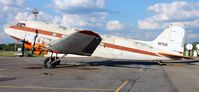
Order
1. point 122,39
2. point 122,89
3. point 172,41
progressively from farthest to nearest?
point 172,41 → point 122,39 → point 122,89

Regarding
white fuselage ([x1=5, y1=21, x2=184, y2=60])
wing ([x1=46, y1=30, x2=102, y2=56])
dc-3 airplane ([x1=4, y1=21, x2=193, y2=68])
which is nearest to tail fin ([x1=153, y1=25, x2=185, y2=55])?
dc-3 airplane ([x1=4, y1=21, x2=193, y2=68])

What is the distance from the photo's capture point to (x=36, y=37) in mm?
27594

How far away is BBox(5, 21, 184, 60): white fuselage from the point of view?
90.9 feet

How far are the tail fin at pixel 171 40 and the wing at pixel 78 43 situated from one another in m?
7.83

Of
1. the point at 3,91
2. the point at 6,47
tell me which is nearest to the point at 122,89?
the point at 3,91

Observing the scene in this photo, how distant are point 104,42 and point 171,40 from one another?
682 cm

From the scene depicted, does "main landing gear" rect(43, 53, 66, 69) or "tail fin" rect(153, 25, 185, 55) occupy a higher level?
"tail fin" rect(153, 25, 185, 55)

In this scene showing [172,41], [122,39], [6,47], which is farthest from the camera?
[6,47]

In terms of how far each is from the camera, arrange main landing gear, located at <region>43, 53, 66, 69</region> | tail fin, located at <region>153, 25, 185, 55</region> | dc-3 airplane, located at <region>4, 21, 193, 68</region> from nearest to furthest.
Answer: dc-3 airplane, located at <region>4, 21, 193, 68</region> → main landing gear, located at <region>43, 53, 66, 69</region> → tail fin, located at <region>153, 25, 185, 55</region>

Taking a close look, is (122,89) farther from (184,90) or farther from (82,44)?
(82,44)

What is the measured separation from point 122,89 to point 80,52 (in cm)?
1397

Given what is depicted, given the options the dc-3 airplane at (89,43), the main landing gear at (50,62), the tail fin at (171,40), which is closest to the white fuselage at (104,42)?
the dc-3 airplane at (89,43)

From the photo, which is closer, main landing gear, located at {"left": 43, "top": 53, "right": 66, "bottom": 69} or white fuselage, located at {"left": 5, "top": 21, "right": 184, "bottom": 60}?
main landing gear, located at {"left": 43, "top": 53, "right": 66, "bottom": 69}

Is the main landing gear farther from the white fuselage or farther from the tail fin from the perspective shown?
the tail fin
